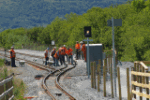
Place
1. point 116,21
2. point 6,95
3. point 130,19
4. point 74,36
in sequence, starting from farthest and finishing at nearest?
point 74,36, point 130,19, point 116,21, point 6,95

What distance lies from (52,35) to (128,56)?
49.0 metres

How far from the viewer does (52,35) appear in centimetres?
8388

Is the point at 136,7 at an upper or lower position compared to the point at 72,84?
upper

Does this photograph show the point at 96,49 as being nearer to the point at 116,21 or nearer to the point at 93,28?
the point at 116,21

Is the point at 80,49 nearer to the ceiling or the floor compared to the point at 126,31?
nearer to the floor

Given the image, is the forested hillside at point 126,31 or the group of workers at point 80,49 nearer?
the group of workers at point 80,49

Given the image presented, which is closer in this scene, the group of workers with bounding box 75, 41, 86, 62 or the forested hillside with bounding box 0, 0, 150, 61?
the group of workers with bounding box 75, 41, 86, 62

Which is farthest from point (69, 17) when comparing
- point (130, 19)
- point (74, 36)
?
point (130, 19)

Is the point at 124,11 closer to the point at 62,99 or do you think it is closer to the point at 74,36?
the point at 74,36

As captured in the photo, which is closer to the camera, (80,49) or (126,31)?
(80,49)

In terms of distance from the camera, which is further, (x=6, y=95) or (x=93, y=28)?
(x=93, y=28)

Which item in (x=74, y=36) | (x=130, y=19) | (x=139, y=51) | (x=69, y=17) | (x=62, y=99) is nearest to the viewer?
(x=62, y=99)

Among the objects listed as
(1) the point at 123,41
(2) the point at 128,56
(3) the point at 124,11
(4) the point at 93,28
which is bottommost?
(2) the point at 128,56

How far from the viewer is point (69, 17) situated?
9944 cm
